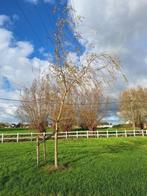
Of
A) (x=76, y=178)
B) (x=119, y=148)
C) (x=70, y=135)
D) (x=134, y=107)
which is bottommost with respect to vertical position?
(x=76, y=178)

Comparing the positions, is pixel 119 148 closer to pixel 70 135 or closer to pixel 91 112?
pixel 70 135

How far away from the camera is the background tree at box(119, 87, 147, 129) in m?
58.6

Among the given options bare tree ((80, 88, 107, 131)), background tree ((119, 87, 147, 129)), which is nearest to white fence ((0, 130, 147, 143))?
bare tree ((80, 88, 107, 131))

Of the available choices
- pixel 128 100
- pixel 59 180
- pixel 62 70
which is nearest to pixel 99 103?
pixel 128 100

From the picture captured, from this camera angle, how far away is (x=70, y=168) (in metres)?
12.4

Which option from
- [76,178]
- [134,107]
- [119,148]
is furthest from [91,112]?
[76,178]

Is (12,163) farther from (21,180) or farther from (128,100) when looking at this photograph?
(128,100)

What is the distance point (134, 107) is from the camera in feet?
193

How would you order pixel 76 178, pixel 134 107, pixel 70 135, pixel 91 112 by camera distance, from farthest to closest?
1. pixel 134 107
2. pixel 91 112
3. pixel 70 135
4. pixel 76 178

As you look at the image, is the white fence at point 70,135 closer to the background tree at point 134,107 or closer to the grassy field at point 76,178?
the background tree at point 134,107

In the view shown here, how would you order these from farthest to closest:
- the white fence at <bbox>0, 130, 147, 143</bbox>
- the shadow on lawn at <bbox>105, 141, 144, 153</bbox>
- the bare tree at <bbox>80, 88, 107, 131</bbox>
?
the bare tree at <bbox>80, 88, 107, 131</bbox>
the white fence at <bbox>0, 130, 147, 143</bbox>
the shadow on lawn at <bbox>105, 141, 144, 153</bbox>

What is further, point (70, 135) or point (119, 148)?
point (70, 135)

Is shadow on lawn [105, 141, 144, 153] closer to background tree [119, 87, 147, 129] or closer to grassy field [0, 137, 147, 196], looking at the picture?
grassy field [0, 137, 147, 196]

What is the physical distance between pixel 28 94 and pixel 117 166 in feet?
108
